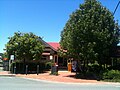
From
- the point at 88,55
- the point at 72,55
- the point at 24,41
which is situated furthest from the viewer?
the point at 24,41

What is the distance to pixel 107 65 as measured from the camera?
37.8 meters

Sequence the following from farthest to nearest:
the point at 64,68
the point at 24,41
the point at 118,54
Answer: the point at 64,68, the point at 24,41, the point at 118,54

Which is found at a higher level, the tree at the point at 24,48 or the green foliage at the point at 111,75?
the tree at the point at 24,48

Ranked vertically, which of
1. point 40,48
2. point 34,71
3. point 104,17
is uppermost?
point 104,17

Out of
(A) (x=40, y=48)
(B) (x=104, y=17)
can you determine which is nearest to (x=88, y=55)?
(B) (x=104, y=17)

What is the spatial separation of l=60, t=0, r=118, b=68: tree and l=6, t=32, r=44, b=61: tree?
7987 millimetres

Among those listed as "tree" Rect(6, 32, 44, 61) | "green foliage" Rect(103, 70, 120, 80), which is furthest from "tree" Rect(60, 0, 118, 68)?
"tree" Rect(6, 32, 44, 61)

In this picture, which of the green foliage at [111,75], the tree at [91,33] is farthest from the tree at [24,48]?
the green foliage at [111,75]

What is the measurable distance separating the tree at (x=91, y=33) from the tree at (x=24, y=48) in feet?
26.2

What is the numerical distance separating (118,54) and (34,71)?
12333 millimetres

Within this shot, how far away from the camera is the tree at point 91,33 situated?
31.6 meters

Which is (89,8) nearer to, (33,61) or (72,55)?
(72,55)

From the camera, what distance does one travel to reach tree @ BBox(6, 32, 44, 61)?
133 feet

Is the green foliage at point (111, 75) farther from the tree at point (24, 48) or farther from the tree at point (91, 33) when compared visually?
the tree at point (24, 48)
